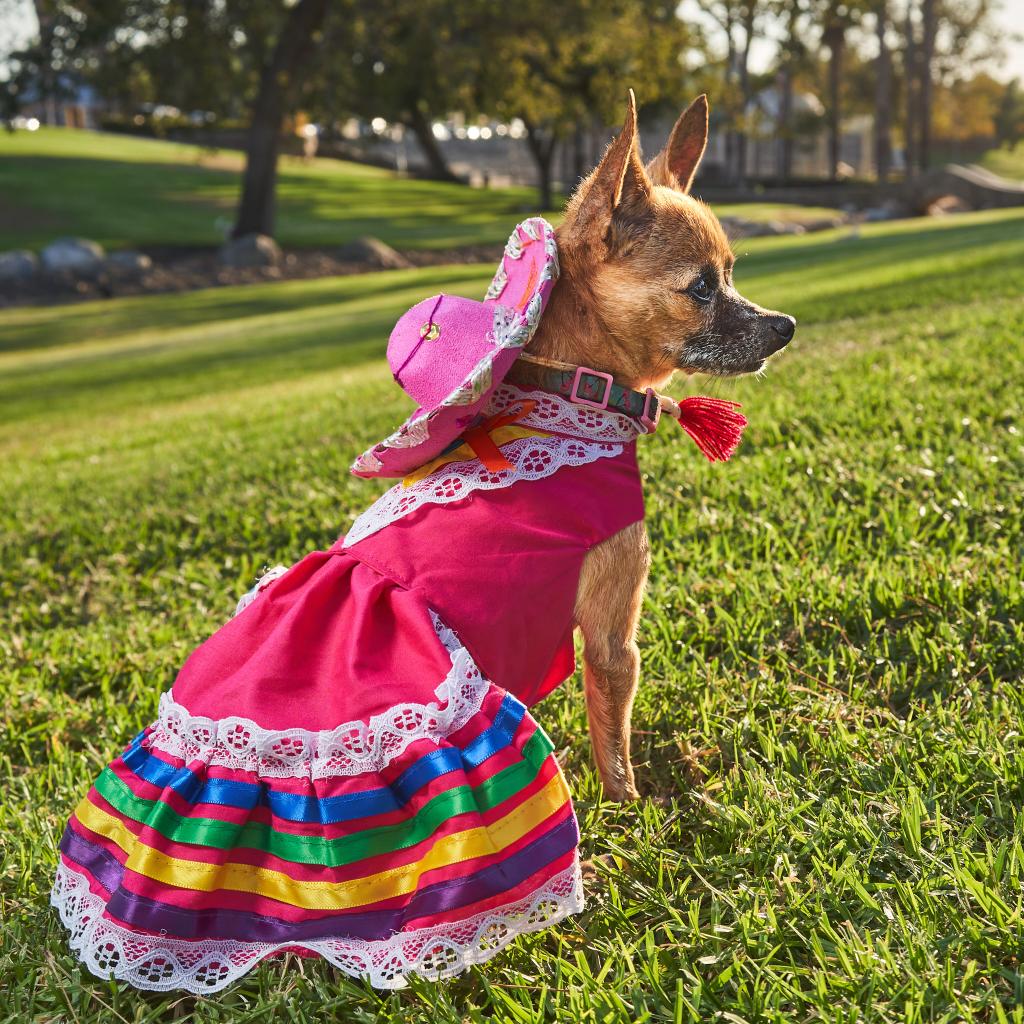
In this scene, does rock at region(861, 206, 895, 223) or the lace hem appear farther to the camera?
rock at region(861, 206, 895, 223)

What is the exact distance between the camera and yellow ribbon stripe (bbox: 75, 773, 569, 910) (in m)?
2.40

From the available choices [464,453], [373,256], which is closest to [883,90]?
[373,256]

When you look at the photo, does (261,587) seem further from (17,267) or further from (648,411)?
(17,267)

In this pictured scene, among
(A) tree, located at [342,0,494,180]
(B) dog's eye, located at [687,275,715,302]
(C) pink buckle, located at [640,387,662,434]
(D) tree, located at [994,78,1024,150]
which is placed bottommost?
(C) pink buckle, located at [640,387,662,434]

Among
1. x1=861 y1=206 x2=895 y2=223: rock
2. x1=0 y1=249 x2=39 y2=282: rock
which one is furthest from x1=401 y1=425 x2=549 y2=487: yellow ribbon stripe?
x1=861 y1=206 x2=895 y2=223: rock

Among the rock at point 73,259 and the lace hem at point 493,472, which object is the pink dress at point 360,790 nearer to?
the lace hem at point 493,472

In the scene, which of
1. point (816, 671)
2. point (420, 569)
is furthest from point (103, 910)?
point (816, 671)

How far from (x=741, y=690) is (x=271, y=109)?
28.0 metres

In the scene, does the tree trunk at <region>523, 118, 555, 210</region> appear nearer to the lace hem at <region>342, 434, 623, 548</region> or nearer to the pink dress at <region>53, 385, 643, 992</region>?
the lace hem at <region>342, 434, 623, 548</region>

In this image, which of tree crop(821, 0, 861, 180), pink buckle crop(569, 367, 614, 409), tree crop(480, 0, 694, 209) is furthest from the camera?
tree crop(821, 0, 861, 180)

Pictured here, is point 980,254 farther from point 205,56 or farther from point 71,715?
point 205,56

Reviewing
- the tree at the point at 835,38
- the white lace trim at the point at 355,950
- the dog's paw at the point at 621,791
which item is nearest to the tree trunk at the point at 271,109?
the dog's paw at the point at 621,791

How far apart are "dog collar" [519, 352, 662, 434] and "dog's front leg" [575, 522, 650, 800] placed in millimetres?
320

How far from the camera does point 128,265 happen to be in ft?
90.4
